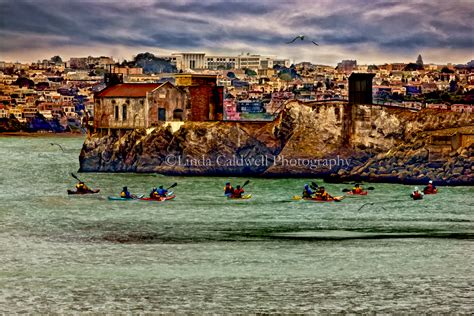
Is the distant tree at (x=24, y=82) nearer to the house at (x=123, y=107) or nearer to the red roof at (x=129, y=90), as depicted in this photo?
the red roof at (x=129, y=90)

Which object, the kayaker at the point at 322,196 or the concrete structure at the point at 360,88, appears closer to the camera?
the kayaker at the point at 322,196

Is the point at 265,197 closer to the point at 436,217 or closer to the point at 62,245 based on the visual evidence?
the point at 436,217

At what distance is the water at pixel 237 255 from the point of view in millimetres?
27297

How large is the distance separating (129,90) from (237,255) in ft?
144

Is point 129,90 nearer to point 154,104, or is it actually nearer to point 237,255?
point 154,104

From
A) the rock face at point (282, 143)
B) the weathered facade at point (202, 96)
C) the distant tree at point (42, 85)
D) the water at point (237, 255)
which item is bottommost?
the water at point (237, 255)

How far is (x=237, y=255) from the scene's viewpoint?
33438mm

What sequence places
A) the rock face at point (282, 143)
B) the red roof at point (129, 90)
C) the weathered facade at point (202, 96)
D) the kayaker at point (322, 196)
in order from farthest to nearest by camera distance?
1. the weathered facade at point (202, 96)
2. the red roof at point (129, 90)
3. the rock face at point (282, 143)
4. the kayaker at point (322, 196)

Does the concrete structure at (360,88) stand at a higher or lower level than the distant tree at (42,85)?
lower

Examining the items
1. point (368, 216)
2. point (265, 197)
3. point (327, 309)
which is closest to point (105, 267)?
point (327, 309)

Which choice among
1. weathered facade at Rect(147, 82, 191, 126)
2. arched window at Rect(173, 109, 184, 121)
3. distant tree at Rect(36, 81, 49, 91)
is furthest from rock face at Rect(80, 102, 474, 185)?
distant tree at Rect(36, 81, 49, 91)

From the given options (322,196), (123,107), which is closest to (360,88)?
(123,107)

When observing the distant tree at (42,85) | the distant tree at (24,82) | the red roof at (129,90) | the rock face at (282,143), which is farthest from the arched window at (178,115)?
the distant tree at (24,82)

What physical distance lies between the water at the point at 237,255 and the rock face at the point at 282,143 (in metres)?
14.9
